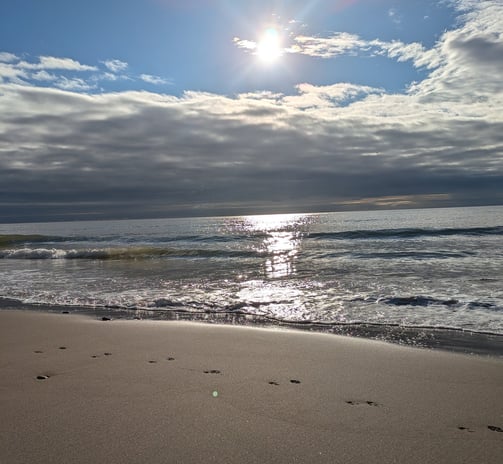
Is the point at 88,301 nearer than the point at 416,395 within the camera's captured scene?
No

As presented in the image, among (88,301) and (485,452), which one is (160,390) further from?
(88,301)

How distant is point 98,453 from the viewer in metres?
2.90

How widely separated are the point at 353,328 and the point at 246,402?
380cm

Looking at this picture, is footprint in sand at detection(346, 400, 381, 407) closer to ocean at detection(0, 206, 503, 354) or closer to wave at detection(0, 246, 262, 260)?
ocean at detection(0, 206, 503, 354)

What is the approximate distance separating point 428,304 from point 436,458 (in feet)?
21.0

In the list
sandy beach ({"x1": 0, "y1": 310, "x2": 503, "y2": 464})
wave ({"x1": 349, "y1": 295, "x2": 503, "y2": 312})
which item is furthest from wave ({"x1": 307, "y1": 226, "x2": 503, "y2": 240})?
sandy beach ({"x1": 0, "y1": 310, "x2": 503, "y2": 464})

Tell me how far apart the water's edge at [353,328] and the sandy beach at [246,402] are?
52 cm

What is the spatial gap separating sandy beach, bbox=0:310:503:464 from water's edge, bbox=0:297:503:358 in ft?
1.70

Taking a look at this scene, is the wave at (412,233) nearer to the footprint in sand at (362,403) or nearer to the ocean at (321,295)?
the ocean at (321,295)

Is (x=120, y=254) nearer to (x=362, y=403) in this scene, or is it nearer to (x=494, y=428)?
(x=362, y=403)

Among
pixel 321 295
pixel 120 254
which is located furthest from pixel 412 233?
pixel 321 295

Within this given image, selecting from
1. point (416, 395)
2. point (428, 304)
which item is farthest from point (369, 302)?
point (416, 395)

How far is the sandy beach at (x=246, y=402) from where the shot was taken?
2971mm

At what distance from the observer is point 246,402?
12.6 feet
